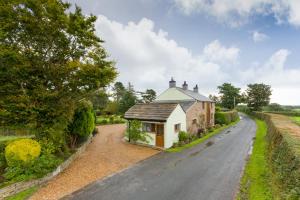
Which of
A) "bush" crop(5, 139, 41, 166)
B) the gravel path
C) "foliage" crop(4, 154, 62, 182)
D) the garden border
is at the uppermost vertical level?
"bush" crop(5, 139, 41, 166)

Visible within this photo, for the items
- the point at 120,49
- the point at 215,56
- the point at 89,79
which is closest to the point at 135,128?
the point at 89,79

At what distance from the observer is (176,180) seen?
32.8 ft

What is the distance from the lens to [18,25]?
34.3 ft

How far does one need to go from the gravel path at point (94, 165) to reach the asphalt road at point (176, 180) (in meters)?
0.82

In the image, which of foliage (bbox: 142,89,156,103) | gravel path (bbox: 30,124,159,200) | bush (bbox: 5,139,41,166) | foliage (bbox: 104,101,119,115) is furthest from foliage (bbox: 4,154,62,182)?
foliage (bbox: 142,89,156,103)

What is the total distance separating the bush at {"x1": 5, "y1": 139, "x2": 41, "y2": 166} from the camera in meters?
9.17

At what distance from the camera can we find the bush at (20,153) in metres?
9.17

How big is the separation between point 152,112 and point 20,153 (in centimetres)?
1250

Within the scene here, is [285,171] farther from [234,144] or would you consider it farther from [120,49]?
[120,49]

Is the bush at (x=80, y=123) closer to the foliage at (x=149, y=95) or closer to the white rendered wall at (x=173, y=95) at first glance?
the white rendered wall at (x=173, y=95)

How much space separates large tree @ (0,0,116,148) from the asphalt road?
6014 mm

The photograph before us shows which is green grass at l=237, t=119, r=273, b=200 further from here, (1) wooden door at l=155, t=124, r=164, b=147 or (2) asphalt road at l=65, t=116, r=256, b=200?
(1) wooden door at l=155, t=124, r=164, b=147

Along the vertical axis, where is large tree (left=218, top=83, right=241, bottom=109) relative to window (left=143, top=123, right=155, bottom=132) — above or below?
above

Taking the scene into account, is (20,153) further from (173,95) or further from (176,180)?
(173,95)
